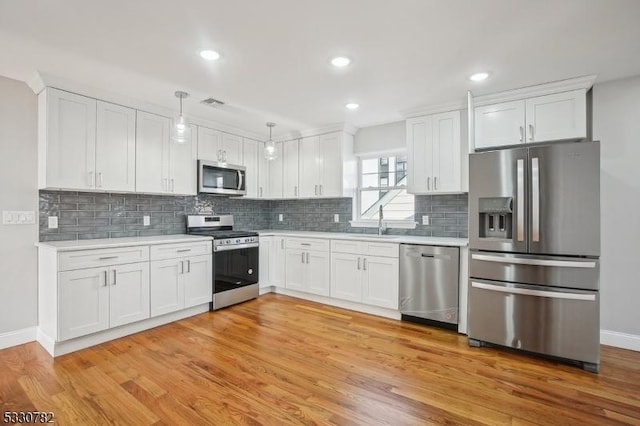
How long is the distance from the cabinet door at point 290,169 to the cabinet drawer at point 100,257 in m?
2.25

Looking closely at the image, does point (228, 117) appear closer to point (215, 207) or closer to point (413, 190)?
point (215, 207)

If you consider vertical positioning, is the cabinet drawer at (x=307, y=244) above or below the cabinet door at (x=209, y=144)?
below

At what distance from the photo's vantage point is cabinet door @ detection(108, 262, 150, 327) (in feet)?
9.84

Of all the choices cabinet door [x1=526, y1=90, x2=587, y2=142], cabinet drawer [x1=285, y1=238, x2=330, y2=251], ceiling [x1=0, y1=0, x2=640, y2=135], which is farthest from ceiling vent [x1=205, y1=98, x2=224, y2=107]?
cabinet door [x1=526, y1=90, x2=587, y2=142]

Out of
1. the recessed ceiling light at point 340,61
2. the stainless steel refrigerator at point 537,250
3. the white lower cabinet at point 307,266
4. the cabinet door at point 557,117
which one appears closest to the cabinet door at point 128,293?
the white lower cabinet at point 307,266

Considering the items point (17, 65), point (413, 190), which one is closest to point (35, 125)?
point (17, 65)

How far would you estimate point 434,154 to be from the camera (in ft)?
12.1

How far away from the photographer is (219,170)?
4.34 meters

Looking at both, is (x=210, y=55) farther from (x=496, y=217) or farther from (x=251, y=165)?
(x=496, y=217)

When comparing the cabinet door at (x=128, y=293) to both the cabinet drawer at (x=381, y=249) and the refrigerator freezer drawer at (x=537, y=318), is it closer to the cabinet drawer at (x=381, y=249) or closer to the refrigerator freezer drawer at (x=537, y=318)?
the cabinet drawer at (x=381, y=249)

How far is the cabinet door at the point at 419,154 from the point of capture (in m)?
3.71

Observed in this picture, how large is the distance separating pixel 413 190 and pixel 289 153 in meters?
2.10

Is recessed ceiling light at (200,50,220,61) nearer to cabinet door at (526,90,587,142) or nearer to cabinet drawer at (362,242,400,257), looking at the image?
cabinet drawer at (362,242,400,257)

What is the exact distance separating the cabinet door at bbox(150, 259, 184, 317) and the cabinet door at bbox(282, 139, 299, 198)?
6.48ft
